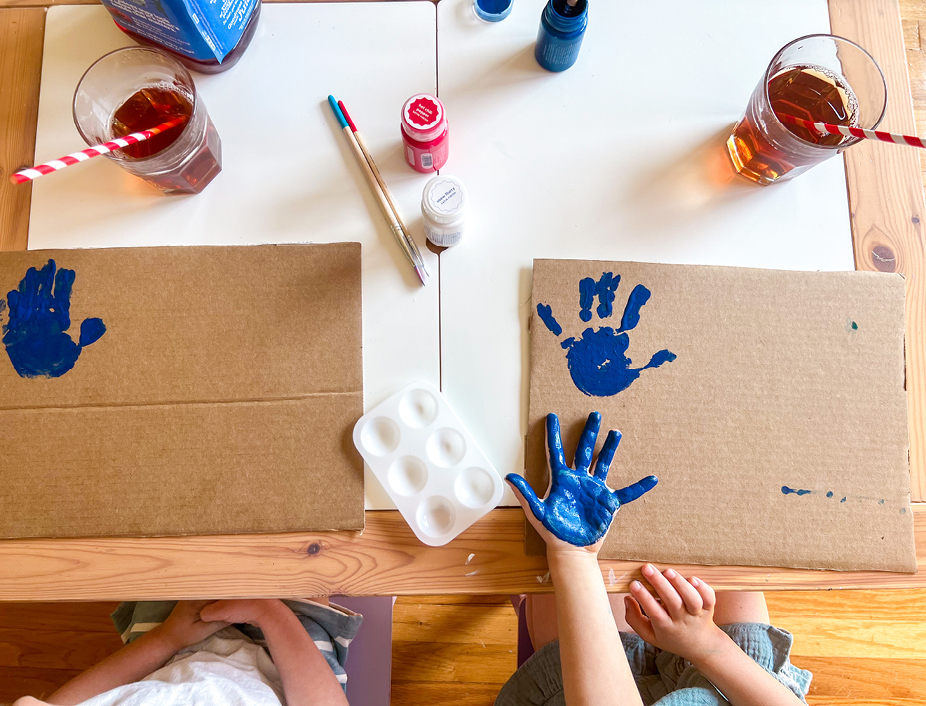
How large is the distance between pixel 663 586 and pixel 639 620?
0.32 feet

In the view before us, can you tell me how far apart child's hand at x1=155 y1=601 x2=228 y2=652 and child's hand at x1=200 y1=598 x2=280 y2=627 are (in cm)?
2

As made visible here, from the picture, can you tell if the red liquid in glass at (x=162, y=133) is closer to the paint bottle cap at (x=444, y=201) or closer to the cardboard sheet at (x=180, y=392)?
the cardboard sheet at (x=180, y=392)

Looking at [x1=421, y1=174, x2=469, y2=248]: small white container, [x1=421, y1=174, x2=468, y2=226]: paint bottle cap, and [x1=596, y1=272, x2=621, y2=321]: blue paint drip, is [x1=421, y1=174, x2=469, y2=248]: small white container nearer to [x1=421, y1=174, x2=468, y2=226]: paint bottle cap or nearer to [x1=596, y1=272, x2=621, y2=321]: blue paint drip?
[x1=421, y1=174, x2=468, y2=226]: paint bottle cap

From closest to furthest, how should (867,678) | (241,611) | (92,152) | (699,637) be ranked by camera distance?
(92,152) < (699,637) < (241,611) < (867,678)

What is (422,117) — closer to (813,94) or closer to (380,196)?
(380,196)

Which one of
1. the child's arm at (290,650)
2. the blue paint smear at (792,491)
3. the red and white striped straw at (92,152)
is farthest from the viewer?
the child's arm at (290,650)

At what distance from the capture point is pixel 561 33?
2.25 feet

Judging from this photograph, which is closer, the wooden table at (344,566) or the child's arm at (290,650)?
the wooden table at (344,566)

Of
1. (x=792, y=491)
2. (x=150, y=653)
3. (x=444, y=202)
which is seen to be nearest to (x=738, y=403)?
(x=792, y=491)

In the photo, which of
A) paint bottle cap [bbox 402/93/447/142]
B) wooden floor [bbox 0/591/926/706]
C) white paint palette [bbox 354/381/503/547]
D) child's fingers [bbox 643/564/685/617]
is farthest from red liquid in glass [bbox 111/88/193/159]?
wooden floor [bbox 0/591/926/706]

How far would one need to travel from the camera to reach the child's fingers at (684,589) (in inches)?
25.6

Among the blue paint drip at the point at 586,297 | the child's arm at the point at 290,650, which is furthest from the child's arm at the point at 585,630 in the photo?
the child's arm at the point at 290,650

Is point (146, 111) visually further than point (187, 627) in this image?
No

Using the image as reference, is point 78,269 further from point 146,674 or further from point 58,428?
point 146,674
